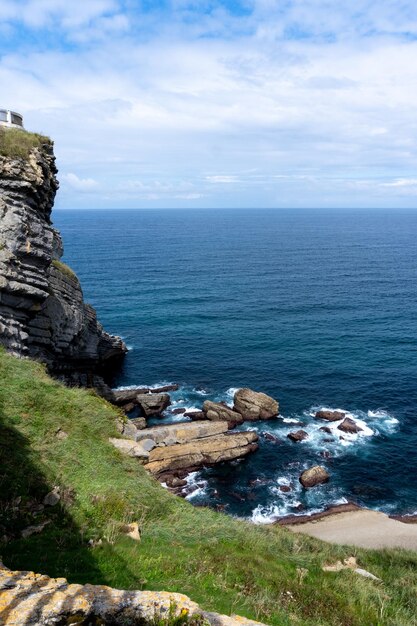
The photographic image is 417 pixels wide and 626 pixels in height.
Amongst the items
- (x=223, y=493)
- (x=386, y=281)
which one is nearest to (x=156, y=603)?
(x=223, y=493)

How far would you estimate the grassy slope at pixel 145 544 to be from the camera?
1345cm

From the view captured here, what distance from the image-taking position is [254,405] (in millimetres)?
56281

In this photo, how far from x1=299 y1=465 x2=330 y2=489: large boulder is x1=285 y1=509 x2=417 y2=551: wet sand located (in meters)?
4.16

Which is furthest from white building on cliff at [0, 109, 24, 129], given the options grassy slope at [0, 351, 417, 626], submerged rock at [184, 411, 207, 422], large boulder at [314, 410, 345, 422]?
large boulder at [314, 410, 345, 422]

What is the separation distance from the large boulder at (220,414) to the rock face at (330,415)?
10.4 metres

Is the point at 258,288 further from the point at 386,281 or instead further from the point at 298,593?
the point at 298,593

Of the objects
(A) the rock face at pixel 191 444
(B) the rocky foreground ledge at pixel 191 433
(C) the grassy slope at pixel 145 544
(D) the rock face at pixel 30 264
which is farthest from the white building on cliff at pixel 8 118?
(A) the rock face at pixel 191 444

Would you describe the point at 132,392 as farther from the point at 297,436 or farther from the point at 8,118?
the point at 8,118

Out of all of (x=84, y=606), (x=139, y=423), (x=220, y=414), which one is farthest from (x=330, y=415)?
(x=84, y=606)

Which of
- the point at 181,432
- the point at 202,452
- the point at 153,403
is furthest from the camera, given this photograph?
the point at 153,403

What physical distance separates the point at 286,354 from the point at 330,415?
18.2m

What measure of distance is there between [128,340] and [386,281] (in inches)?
3134

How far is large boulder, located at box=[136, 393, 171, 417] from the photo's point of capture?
56.6m

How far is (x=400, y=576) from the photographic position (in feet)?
68.2
